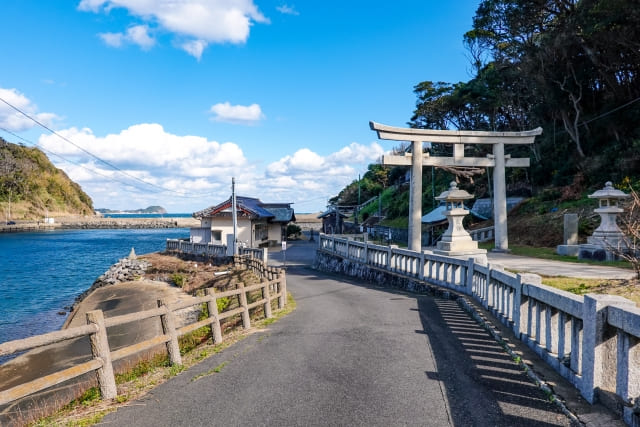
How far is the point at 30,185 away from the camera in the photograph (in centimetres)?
9806

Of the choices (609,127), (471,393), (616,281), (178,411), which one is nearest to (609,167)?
(609,127)

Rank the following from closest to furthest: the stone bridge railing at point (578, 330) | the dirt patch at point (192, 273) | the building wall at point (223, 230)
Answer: the stone bridge railing at point (578, 330), the dirt patch at point (192, 273), the building wall at point (223, 230)

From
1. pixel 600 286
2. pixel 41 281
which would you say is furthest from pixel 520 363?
pixel 41 281

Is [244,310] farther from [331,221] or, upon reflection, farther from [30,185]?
[30,185]

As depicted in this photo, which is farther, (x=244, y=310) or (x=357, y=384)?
(x=244, y=310)

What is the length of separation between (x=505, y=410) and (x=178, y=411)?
3.69 metres

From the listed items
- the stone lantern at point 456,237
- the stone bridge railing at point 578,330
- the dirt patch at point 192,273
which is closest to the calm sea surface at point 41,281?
the dirt patch at point 192,273

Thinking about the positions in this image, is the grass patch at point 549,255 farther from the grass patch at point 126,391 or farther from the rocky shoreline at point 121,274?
the rocky shoreline at point 121,274

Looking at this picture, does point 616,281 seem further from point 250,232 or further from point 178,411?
point 250,232

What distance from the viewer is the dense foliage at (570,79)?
71.1 feet

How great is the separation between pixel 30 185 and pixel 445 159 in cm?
10881

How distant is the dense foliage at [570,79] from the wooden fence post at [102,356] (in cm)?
2326

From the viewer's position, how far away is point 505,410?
4.38 meters

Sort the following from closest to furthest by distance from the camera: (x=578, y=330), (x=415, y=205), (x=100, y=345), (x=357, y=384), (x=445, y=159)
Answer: (x=578, y=330)
(x=357, y=384)
(x=100, y=345)
(x=415, y=205)
(x=445, y=159)
